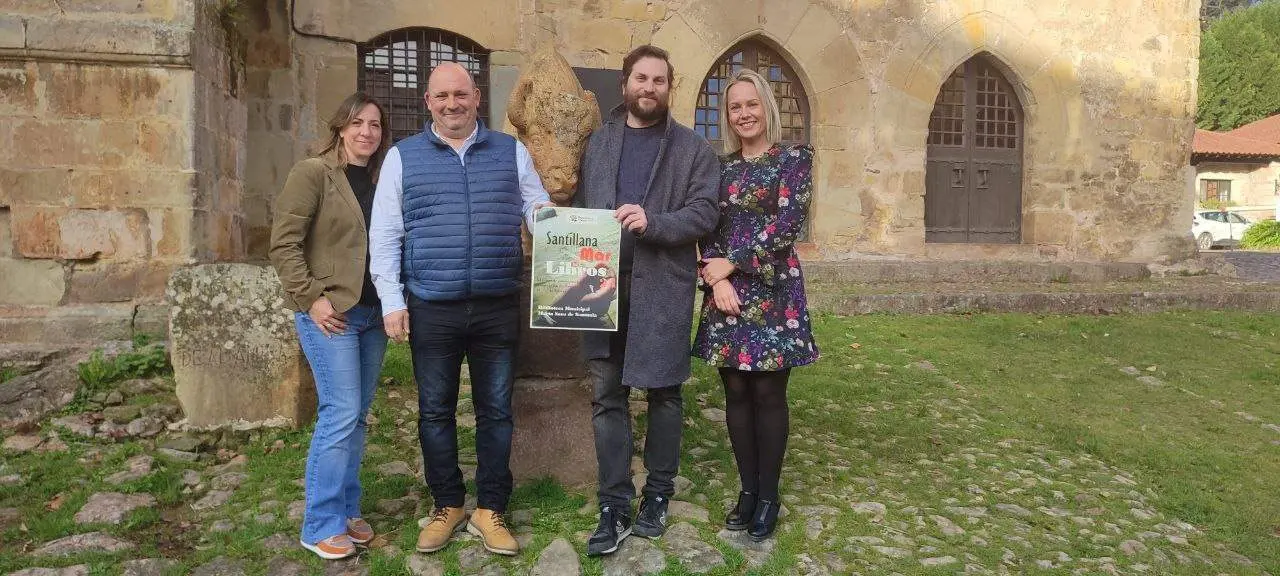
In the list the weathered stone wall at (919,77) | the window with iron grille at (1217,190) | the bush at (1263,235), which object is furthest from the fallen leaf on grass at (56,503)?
the window with iron grille at (1217,190)

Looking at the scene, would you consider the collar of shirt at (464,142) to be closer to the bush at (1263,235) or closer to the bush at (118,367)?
the bush at (118,367)

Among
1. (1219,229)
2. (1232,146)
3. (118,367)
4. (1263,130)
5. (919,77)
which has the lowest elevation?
(118,367)

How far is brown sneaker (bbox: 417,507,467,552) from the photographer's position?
3.14 meters

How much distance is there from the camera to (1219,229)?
2653cm

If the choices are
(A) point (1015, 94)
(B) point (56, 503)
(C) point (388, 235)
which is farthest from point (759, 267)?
(A) point (1015, 94)

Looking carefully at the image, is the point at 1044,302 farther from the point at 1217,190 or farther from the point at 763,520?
the point at 1217,190

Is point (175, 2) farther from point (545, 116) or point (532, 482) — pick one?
point (532, 482)

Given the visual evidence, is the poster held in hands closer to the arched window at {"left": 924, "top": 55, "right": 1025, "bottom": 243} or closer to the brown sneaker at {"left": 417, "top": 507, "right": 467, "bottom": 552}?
the brown sneaker at {"left": 417, "top": 507, "right": 467, "bottom": 552}

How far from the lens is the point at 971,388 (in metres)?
5.80

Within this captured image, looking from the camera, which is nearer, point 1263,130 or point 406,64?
point 406,64

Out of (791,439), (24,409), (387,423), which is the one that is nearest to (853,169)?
(791,439)

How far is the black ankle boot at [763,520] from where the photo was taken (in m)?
3.28

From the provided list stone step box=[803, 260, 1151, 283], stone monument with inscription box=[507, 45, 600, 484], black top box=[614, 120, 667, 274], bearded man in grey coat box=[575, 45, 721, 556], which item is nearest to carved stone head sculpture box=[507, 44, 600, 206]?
stone monument with inscription box=[507, 45, 600, 484]

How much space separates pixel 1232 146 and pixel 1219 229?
4550 millimetres
